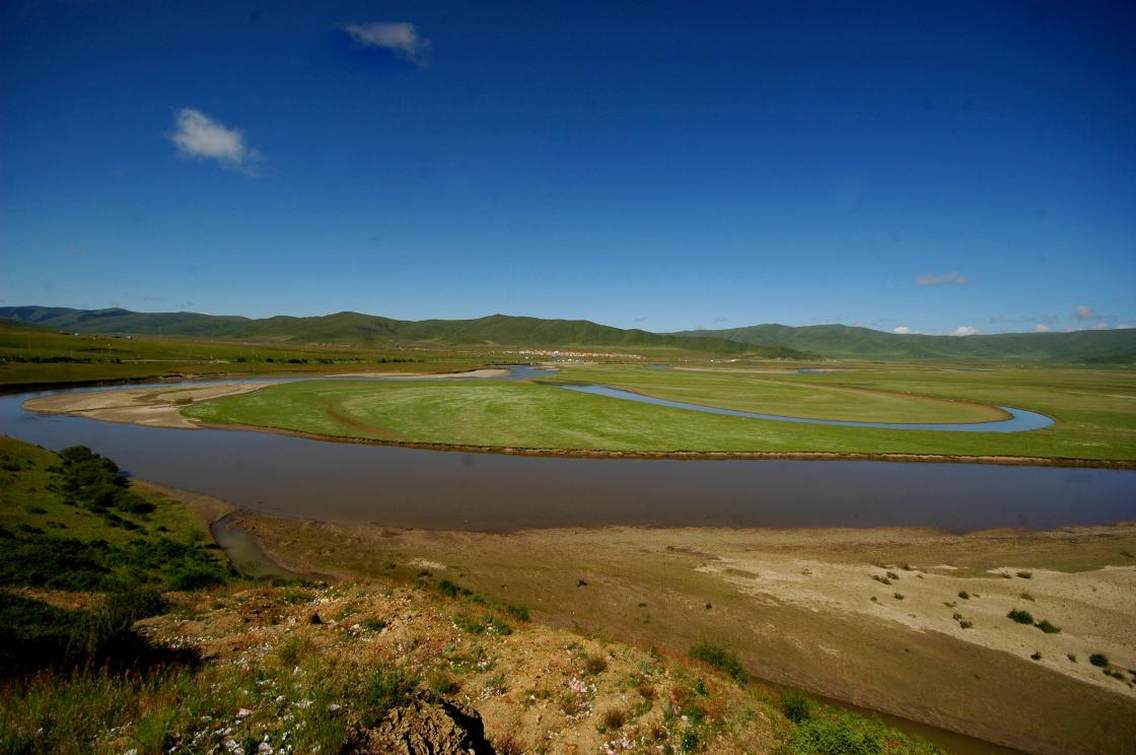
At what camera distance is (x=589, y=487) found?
30.9 metres

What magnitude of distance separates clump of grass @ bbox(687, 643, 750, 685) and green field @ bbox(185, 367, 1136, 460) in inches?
1048

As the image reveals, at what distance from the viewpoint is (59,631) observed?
9.67m

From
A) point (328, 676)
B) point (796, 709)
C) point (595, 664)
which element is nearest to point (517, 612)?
point (595, 664)

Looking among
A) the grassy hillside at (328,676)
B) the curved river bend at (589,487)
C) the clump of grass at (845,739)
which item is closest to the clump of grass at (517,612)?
the grassy hillside at (328,676)

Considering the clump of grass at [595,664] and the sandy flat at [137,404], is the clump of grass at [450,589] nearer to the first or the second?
the clump of grass at [595,664]

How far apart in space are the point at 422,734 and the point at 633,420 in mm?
46392

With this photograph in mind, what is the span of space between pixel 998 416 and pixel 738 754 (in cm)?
8073

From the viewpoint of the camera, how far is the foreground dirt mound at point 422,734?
22.0 ft

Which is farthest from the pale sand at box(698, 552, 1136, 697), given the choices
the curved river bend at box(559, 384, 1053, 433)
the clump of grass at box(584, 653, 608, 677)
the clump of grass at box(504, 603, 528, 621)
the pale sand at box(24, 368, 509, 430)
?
the pale sand at box(24, 368, 509, 430)

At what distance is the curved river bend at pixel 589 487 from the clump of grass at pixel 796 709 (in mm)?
13674

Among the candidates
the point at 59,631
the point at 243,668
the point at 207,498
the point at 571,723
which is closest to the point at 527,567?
the point at 571,723

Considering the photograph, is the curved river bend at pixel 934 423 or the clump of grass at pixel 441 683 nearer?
the clump of grass at pixel 441 683

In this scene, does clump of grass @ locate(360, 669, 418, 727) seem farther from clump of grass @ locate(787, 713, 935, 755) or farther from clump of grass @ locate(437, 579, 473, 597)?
clump of grass @ locate(787, 713, 935, 755)

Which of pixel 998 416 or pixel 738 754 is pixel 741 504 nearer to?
pixel 738 754
